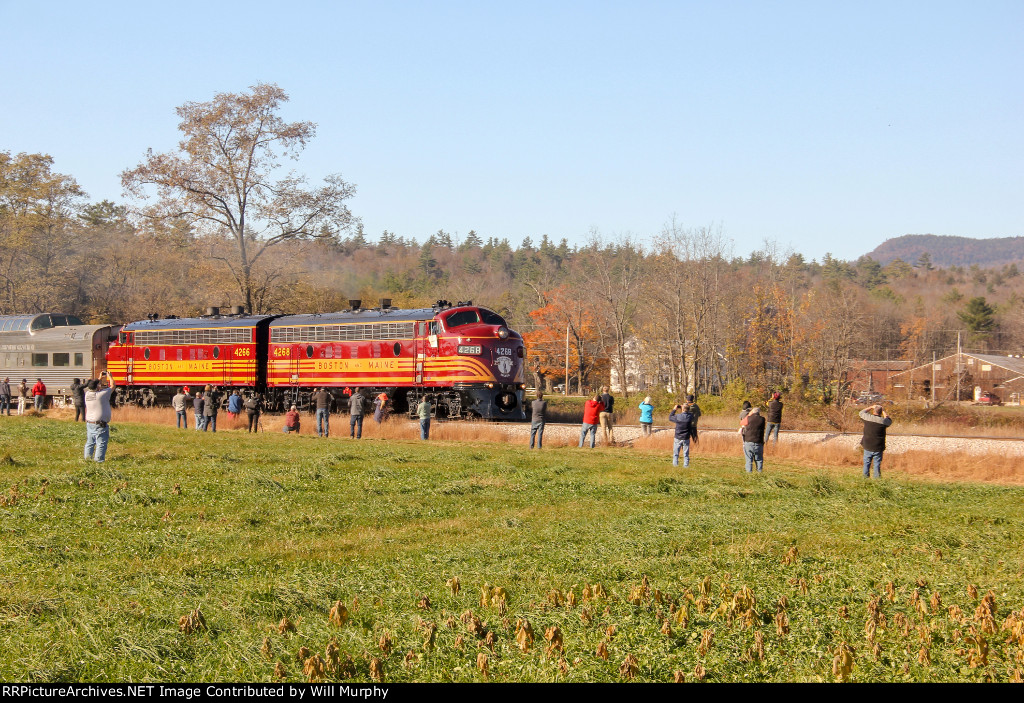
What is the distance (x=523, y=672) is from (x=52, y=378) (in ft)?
155

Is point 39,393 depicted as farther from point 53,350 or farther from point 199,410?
point 199,410

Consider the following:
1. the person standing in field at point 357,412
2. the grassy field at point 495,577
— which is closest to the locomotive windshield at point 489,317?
the person standing in field at point 357,412

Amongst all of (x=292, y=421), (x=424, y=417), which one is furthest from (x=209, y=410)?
(x=424, y=417)

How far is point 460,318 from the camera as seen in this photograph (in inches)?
1388

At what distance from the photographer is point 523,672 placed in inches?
274

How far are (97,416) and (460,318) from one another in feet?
57.7

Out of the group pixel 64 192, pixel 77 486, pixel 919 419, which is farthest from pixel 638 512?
pixel 64 192

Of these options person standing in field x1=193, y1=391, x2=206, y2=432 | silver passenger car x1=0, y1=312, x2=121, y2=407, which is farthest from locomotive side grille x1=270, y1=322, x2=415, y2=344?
silver passenger car x1=0, y1=312, x2=121, y2=407

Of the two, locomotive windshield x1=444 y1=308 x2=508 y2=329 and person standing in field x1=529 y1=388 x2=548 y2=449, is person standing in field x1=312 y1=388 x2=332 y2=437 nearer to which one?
locomotive windshield x1=444 y1=308 x2=508 y2=329

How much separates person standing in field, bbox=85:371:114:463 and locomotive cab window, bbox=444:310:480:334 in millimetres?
16236

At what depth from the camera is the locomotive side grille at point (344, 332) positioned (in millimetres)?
36031

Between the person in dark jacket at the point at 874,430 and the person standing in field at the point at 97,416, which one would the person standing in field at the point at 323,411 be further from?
the person in dark jacket at the point at 874,430

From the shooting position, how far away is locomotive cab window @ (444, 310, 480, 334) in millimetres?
34969
